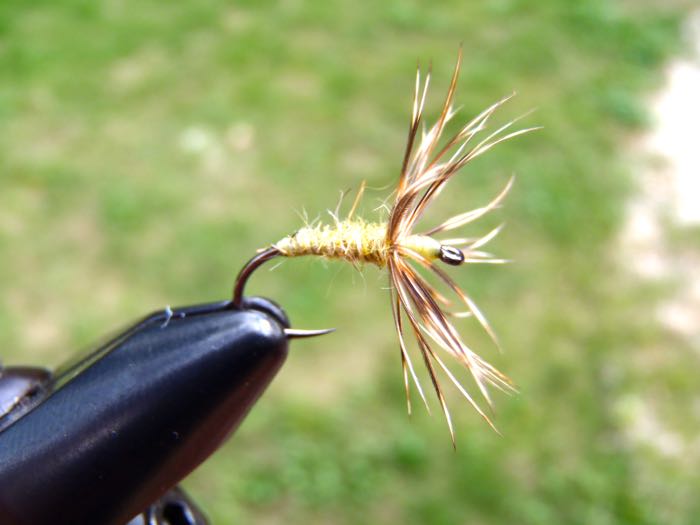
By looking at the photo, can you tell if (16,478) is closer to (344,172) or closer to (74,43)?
(344,172)

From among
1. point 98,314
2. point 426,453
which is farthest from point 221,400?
point 98,314

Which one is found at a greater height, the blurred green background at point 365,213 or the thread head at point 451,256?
the blurred green background at point 365,213

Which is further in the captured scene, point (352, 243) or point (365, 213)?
point (365, 213)

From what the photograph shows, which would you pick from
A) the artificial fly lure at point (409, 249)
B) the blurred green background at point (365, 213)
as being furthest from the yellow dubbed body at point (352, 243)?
the blurred green background at point (365, 213)

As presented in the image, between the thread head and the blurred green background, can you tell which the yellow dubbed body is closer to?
the thread head

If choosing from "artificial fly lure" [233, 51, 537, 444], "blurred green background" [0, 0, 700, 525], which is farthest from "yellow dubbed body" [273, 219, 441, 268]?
"blurred green background" [0, 0, 700, 525]

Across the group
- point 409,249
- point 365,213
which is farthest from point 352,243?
point 365,213

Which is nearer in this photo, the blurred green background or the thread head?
the thread head

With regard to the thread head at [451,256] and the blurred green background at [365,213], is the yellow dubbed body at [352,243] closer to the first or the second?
the thread head at [451,256]

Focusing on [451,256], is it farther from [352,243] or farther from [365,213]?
[365,213]
